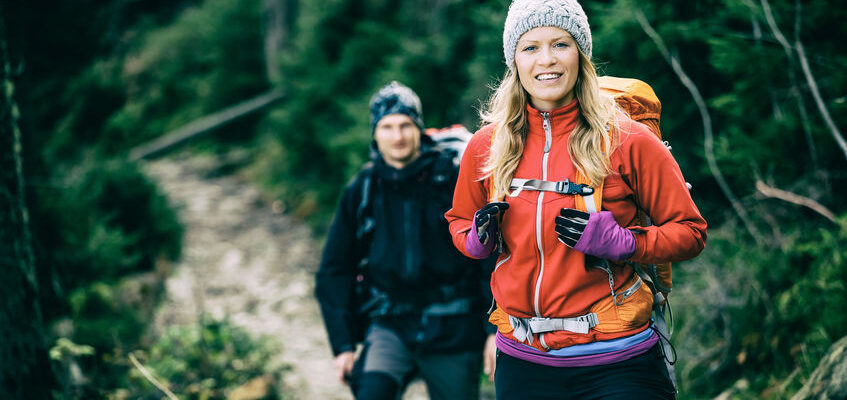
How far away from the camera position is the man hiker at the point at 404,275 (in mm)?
3406

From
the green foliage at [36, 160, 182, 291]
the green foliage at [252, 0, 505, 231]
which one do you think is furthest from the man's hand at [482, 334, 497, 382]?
the green foliage at [36, 160, 182, 291]

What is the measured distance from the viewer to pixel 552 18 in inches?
85.4

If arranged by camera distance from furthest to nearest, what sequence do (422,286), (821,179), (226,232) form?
1. (226,232)
2. (821,179)
3. (422,286)

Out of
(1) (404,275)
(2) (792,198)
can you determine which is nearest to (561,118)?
(1) (404,275)

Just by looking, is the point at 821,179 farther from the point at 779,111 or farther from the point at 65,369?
the point at 65,369

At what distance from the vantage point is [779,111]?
4500 mm

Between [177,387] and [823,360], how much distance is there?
443 cm

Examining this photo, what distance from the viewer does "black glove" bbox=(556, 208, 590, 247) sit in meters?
1.98

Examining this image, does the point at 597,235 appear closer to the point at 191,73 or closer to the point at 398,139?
the point at 398,139

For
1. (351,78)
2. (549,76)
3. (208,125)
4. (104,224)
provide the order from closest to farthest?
(549,76) < (104,224) < (351,78) < (208,125)

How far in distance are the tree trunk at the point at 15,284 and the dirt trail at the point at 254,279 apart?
1538mm

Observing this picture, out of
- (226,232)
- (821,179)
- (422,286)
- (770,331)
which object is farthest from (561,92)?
(226,232)

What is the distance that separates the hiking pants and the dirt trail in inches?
80.7

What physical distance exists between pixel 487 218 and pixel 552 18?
0.77 m
